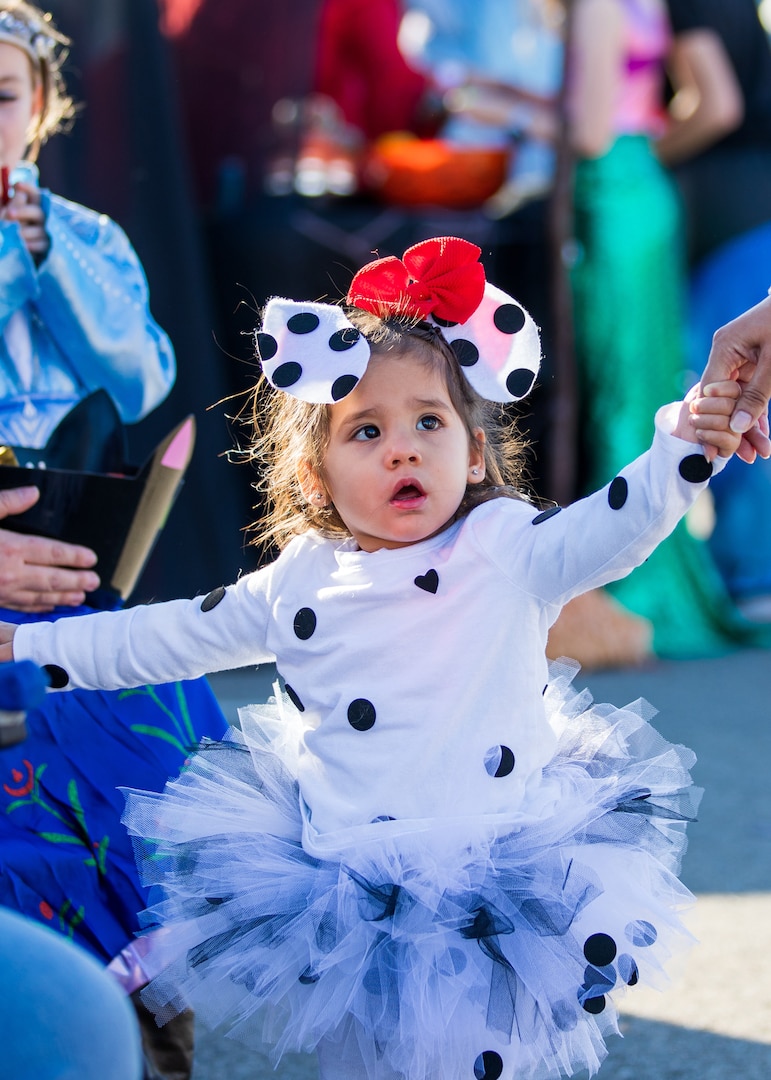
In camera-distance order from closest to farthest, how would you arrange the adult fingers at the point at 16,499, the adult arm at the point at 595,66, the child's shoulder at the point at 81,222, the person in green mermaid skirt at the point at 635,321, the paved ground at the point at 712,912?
1. the adult fingers at the point at 16,499
2. the child's shoulder at the point at 81,222
3. the paved ground at the point at 712,912
4. the adult arm at the point at 595,66
5. the person in green mermaid skirt at the point at 635,321

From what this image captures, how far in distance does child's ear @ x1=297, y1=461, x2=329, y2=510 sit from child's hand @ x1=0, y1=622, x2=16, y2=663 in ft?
1.41

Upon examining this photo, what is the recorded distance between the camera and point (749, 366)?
160cm

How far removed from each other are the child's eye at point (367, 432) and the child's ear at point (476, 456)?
15cm

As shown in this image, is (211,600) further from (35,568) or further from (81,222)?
(81,222)

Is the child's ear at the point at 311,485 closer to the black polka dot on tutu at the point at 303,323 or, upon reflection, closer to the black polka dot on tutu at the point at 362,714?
the black polka dot on tutu at the point at 303,323

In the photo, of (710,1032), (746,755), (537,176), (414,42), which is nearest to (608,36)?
(537,176)

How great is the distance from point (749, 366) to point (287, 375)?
571mm

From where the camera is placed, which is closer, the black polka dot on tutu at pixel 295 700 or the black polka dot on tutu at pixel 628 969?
the black polka dot on tutu at pixel 628 969

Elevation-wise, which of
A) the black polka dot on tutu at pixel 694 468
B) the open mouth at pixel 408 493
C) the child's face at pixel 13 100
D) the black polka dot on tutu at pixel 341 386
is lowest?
the open mouth at pixel 408 493

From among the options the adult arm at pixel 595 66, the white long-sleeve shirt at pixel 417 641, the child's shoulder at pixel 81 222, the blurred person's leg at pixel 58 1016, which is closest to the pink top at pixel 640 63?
the adult arm at pixel 595 66

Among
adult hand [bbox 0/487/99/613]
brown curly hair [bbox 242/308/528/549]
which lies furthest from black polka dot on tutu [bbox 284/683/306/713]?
adult hand [bbox 0/487/99/613]

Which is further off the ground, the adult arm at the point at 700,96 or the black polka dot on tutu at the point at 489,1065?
the adult arm at the point at 700,96

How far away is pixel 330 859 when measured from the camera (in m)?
1.59

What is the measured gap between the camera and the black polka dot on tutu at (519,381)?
1.71m
